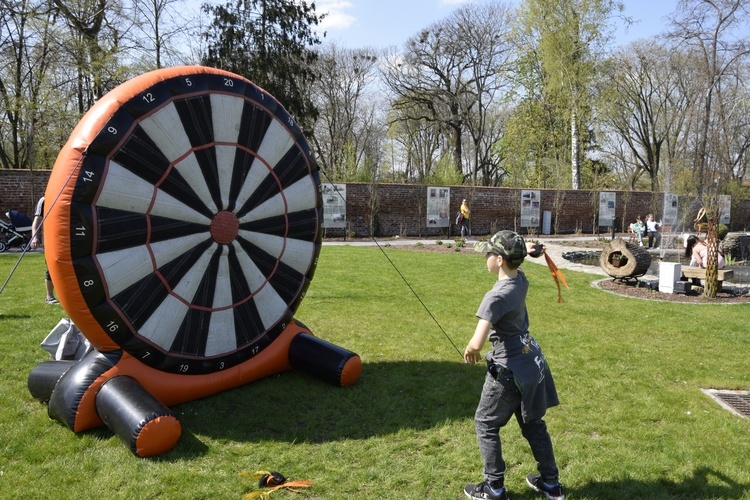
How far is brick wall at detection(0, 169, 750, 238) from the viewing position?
25875 mm

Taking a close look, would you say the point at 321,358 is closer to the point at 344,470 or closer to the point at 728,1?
the point at 344,470

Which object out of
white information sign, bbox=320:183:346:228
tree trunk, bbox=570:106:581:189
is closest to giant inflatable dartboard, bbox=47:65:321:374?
white information sign, bbox=320:183:346:228

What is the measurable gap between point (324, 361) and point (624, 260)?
9.75m

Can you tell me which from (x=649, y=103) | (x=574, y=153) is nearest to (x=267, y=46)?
(x=574, y=153)

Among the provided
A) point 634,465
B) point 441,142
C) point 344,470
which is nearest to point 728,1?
point 634,465

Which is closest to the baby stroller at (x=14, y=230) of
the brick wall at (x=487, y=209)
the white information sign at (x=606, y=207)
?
the brick wall at (x=487, y=209)

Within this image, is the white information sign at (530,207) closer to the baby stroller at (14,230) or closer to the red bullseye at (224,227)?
the baby stroller at (14,230)

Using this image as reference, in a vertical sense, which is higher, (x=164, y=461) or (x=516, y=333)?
(x=516, y=333)

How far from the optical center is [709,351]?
7.05 metres

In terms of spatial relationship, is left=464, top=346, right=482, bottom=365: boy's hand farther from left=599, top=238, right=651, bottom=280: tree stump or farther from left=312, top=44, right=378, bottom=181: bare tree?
left=312, top=44, right=378, bottom=181: bare tree

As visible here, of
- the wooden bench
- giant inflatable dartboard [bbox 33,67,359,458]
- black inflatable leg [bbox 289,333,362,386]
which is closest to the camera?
giant inflatable dartboard [bbox 33,67,359,458]

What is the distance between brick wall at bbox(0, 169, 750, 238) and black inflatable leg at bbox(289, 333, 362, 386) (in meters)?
15.9

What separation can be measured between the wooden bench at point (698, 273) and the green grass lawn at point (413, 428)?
3.12 meters

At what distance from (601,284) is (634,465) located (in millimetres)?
9103
